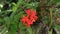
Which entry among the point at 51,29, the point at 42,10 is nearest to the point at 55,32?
the point at 51,29

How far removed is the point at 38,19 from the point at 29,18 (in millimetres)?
98

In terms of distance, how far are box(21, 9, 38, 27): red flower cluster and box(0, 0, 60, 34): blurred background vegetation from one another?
1.4 inches

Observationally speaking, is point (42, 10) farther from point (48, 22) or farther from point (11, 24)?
point (11, 24)

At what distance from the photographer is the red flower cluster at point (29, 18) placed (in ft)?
3.35

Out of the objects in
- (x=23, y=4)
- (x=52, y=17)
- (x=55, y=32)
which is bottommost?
(x=55, y=32)

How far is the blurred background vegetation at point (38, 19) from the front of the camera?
106cm

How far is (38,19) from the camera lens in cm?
112

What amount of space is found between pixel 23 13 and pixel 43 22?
149 millimetres

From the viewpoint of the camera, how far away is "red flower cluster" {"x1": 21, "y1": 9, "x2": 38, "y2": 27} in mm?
1020

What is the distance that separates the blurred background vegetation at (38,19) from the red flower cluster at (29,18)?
0.04 metres

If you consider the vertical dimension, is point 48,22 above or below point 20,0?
below

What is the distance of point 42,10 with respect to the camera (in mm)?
1130

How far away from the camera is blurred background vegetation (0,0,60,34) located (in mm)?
1057

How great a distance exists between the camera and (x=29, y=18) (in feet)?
3.43
